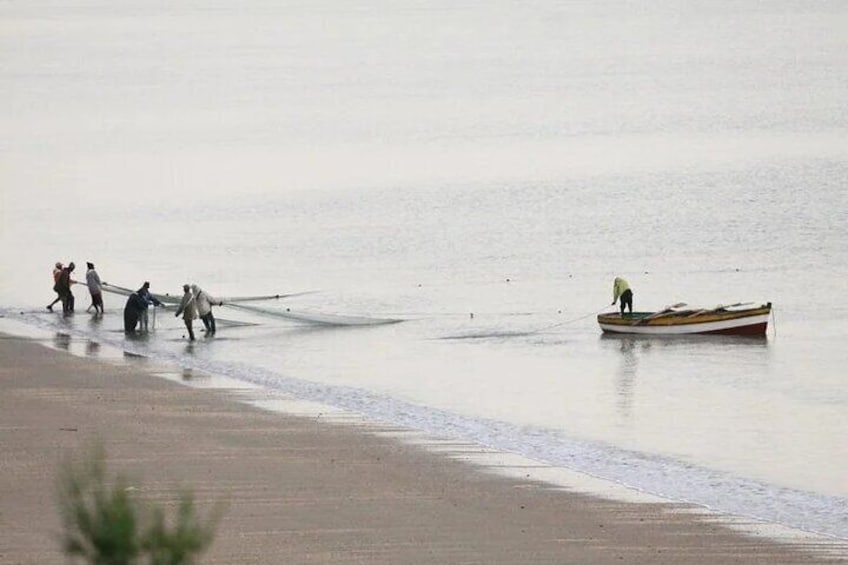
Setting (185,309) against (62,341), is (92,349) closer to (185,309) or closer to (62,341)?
(62,341)

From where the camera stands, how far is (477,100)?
14488cm

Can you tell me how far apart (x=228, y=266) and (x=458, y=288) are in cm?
993

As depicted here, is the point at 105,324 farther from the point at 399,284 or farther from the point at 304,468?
the point at 304,468

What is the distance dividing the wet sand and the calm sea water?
1.83 m

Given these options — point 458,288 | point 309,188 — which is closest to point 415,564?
point 458,288

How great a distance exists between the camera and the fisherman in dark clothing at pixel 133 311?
34438 mm

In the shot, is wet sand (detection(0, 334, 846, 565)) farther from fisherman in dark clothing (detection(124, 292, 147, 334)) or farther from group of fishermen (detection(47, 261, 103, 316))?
group of fishermen (detection(47, 261, 103, 316))

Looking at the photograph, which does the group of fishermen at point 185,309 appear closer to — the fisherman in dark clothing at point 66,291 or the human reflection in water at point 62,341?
the human reflection in water at point 62,341

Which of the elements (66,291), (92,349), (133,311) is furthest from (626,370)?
(66,291)

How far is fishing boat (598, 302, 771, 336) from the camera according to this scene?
35.9m

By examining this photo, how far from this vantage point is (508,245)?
60875 millimetres

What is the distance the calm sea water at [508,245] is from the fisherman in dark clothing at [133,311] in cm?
64

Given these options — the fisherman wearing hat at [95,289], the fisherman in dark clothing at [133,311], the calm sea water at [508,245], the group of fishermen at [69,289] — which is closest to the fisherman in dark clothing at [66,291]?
the group of fishermen at [69,289]

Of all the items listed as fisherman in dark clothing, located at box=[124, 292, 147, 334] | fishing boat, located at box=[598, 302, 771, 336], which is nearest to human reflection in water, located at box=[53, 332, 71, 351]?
fisherman in dark clothing, located at box=[124, 292, 147, 334]
